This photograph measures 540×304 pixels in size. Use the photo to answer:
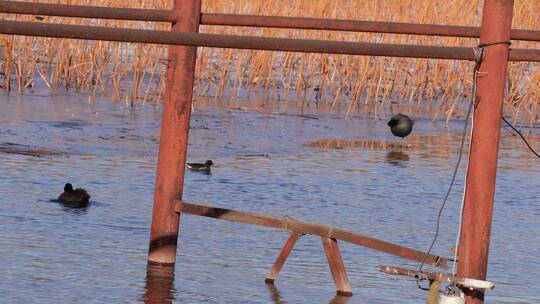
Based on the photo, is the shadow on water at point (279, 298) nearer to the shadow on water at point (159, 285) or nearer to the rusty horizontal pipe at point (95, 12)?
the shadow on water at point (159, 285)

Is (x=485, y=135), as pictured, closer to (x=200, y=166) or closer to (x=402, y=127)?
(x=200, y=166)

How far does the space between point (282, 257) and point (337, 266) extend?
0.25 meters

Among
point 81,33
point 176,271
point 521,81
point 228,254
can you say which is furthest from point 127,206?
point 521,81

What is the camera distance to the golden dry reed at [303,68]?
13.2m

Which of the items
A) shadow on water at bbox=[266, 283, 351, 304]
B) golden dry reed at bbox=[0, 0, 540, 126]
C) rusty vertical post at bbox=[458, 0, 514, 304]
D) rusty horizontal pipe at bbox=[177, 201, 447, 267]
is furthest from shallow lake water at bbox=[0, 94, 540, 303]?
rusty vertical post at bbox=[458, 0, 514, 304]

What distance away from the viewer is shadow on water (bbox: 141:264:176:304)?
4770 millimetres

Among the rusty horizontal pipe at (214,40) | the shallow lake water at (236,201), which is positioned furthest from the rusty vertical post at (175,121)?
the rusty horizontal pipe at (214,40)

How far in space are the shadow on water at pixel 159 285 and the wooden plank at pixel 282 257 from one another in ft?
1.31

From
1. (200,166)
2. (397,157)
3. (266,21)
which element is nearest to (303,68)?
(397,157)

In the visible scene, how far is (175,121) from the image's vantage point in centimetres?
511

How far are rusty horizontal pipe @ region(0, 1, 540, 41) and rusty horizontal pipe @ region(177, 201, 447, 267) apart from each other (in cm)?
76

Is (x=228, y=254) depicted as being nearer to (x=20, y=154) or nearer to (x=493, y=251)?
(x=493, y=251)

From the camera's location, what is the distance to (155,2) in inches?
535

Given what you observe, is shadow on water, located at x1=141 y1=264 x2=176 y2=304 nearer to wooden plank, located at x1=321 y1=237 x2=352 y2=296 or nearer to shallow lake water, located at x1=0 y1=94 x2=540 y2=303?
shallow lake water, located at x1=0 y1=94 x2=540 y2=303
